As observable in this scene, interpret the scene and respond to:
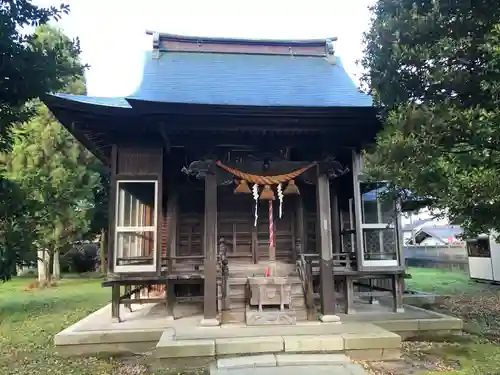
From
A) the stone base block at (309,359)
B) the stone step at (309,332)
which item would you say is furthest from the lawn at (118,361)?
the stone base block at (309,359)

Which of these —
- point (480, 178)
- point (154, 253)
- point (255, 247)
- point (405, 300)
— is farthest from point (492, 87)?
point (405, 300)

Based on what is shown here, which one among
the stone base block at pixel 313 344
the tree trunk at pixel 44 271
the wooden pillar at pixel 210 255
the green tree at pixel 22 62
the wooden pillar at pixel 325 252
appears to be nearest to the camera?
the green tree at pixel 22 62

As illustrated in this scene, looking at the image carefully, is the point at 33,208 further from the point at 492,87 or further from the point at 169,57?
the point at 169,57

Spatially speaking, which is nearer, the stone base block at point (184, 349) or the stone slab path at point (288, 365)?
the stone slab path at point (288, 365)

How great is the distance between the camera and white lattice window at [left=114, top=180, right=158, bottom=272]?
734 centimetres

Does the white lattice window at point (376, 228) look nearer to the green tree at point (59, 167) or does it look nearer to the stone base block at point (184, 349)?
the stone base block at point (184, 349)

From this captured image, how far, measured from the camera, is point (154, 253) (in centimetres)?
734

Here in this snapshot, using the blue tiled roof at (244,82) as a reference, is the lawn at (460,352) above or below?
below

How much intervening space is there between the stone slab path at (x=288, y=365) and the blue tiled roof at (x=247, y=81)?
426cm

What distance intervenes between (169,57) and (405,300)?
9246mm

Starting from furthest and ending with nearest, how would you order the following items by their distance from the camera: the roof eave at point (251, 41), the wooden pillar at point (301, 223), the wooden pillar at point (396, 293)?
1. the roof eave at point (251, 41)
2. the wooden pillar at point (301, 223)
3. the wooden pillar at point (396, 293)

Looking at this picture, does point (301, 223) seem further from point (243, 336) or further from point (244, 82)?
point (243, 336)

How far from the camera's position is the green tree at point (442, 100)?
13.7 ft

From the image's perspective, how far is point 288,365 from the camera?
17.5 feet
